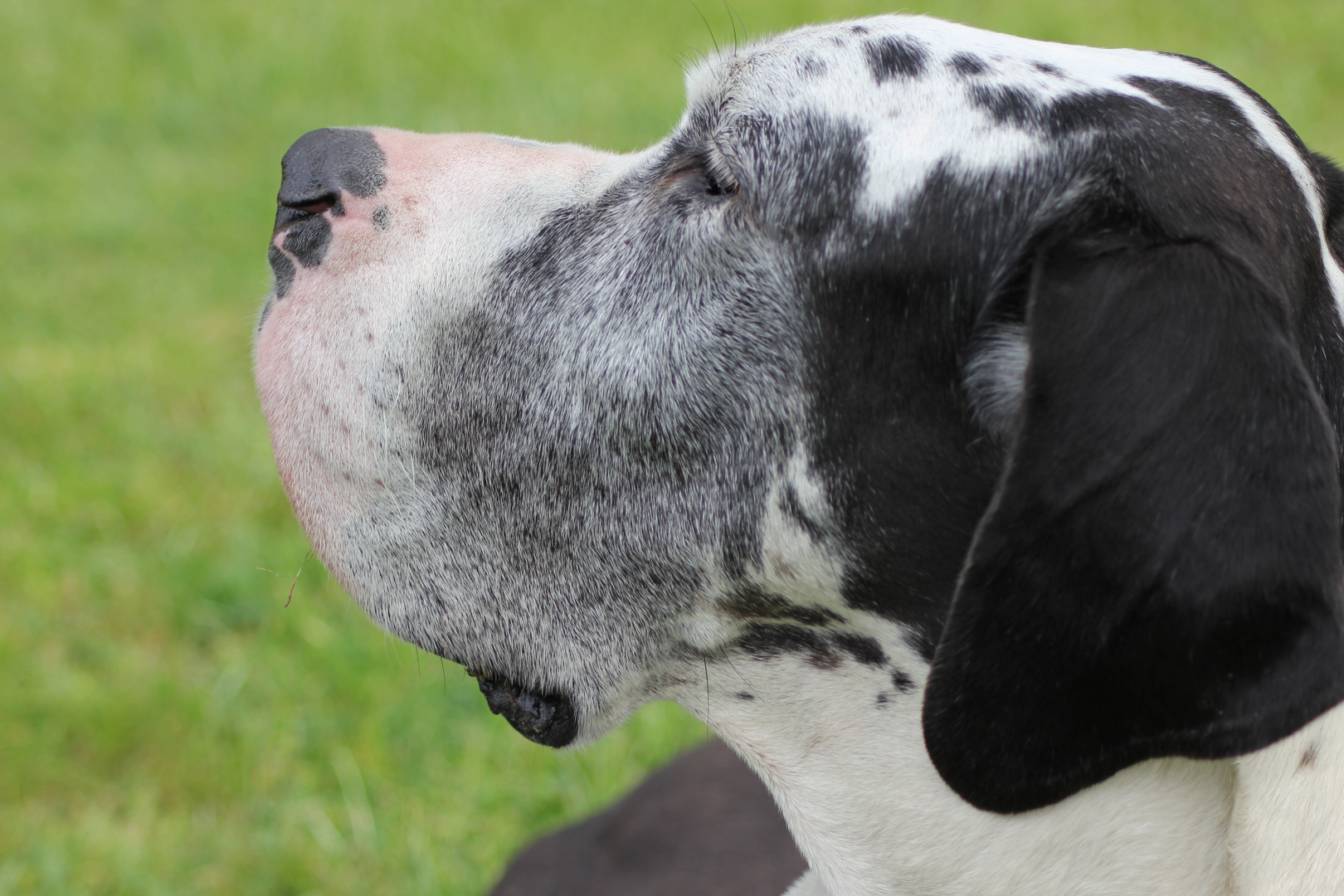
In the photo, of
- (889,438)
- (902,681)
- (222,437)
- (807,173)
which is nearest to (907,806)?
(902,681)

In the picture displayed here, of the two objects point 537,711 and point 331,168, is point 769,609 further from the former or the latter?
point 331,168

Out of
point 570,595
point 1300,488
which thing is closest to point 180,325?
point 570,595

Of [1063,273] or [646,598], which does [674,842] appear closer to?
[646,598]

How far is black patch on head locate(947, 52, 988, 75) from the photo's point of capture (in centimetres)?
198

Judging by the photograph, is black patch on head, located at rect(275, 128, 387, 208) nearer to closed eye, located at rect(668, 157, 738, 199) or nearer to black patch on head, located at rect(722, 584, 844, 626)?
closed eye, located at rect(668, 157, 738, 199)

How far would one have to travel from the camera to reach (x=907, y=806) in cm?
209

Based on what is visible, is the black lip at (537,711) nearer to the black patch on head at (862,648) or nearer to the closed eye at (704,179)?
the black patch on head at (862,648)

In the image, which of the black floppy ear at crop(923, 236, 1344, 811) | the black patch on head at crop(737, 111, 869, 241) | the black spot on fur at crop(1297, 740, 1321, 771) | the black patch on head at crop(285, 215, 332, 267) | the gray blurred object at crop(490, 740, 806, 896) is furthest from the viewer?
the gray blurred object at crop(490, 740, 806, 896)

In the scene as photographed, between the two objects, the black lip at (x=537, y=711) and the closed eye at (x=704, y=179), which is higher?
the closed eye at (x=704, y=179)


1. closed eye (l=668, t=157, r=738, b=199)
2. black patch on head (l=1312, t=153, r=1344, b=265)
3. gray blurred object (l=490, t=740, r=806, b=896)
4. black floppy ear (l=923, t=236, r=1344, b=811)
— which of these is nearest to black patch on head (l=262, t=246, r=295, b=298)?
closed eye (l=668, t=157, r=738, b=199)

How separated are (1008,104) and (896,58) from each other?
0.68 feet

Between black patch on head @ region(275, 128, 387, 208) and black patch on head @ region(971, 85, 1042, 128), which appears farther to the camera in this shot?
black patch on head @ region(275, 128, 387, 208)

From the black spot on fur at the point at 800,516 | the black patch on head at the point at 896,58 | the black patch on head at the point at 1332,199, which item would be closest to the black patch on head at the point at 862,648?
the black spot on fur at the point at 800,516

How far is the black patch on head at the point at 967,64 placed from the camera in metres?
1.98
